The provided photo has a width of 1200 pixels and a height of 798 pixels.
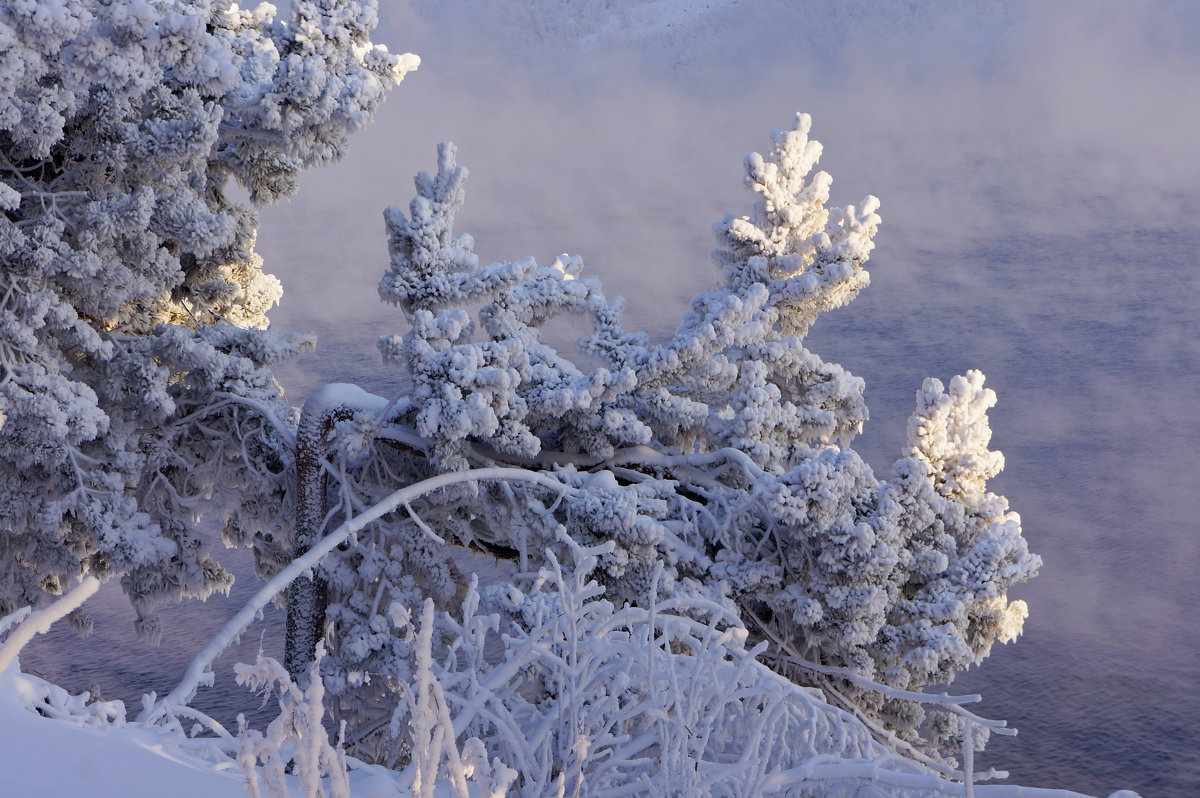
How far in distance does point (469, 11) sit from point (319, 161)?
16109mm

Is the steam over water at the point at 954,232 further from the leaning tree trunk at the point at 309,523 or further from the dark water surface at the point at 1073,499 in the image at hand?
the leaning tree trunk at the point at 309,523

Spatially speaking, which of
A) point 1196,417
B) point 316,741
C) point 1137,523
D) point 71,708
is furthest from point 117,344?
point 1196,417

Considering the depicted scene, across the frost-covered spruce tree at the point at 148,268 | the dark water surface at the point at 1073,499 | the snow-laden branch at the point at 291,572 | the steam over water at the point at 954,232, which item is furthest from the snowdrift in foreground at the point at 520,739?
the steam over water at the point at 954,232

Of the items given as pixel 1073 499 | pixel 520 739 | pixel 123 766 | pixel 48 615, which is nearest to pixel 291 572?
pixel 520 739

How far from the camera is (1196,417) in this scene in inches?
588

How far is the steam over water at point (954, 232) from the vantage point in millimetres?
12086

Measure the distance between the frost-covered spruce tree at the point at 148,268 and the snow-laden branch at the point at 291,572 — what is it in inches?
59.7

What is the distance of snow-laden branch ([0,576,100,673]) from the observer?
5.39 ft

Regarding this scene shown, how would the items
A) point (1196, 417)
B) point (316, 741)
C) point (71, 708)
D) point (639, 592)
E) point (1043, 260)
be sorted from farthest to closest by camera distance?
point (1043, 260) → point (1196, 417) → point (639, 592) → point (71, 708) → point (316, 741)

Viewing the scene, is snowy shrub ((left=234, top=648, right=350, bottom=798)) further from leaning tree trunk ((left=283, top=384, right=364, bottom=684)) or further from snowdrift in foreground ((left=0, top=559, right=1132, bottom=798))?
leaning tree trunk ((left=283, top=384, right=364, bottom=684))

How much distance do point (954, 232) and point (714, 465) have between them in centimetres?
1325

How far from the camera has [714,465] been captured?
6.27 meters

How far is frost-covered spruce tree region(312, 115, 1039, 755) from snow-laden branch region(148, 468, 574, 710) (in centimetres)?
13

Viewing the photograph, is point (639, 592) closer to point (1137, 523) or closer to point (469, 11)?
point (1137, 523)
